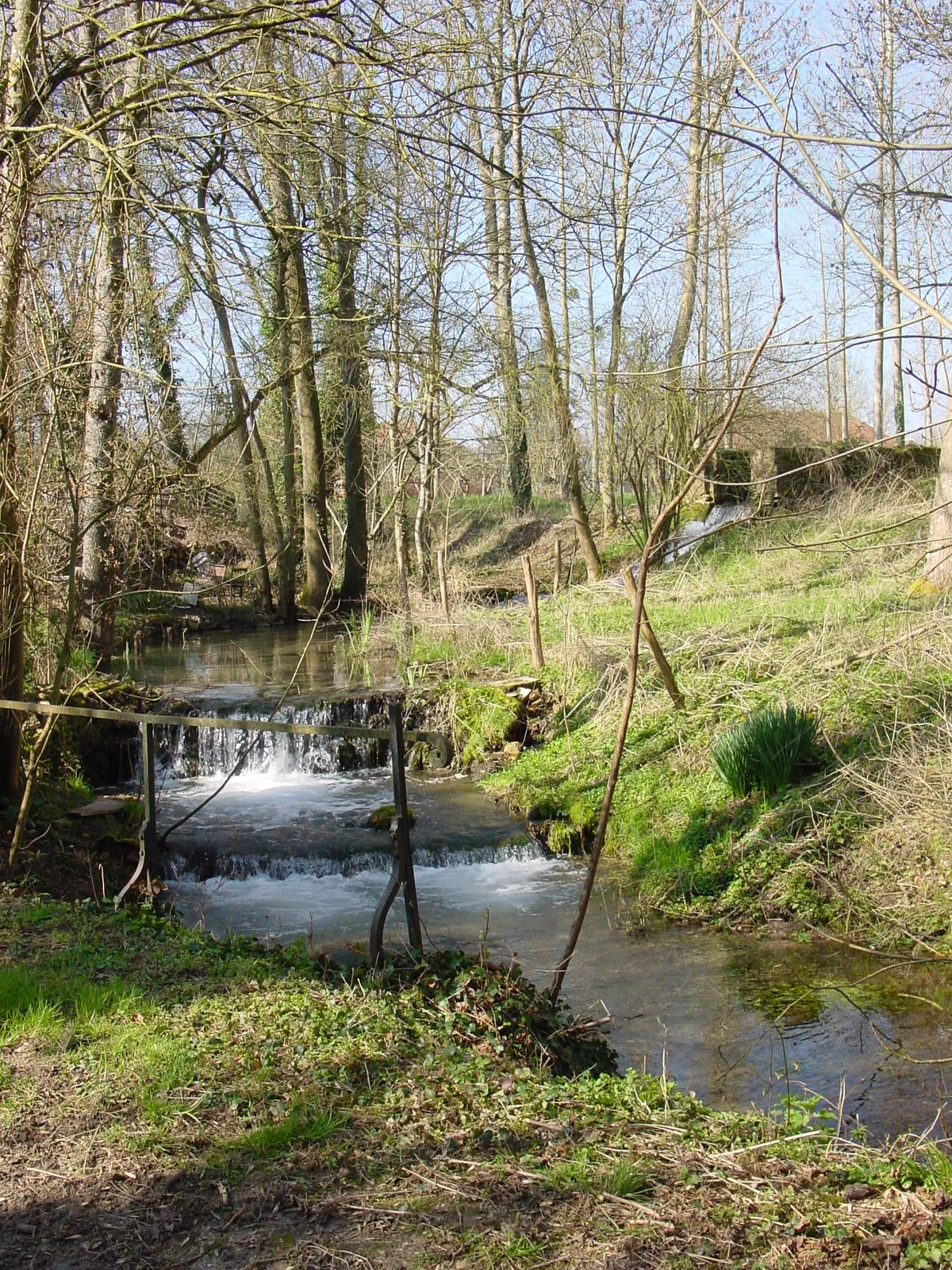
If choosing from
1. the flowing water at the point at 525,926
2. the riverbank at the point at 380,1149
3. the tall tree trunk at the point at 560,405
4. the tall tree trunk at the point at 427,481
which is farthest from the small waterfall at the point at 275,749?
the riverbank at the point at 380,1149

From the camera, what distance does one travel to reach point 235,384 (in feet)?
37.1

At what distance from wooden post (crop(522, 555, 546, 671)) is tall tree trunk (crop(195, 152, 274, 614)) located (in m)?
3.17

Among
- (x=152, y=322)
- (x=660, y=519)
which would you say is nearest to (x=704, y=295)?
(x=152, y=322)

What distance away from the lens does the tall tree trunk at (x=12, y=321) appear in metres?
6.33

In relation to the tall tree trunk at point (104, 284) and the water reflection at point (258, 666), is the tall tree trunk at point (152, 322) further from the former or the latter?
the water reflection at point (258, 666)

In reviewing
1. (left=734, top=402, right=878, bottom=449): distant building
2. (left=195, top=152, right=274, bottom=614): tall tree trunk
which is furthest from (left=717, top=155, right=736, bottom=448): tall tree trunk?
(left=195, top=152, right=274, bottom=614): tall tree trunk

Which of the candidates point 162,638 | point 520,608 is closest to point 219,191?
point 520,608

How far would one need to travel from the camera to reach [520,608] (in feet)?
53.4

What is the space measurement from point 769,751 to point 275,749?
6.57 metres

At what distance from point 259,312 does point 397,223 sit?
4.18 ft

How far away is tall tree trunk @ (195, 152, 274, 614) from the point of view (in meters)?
7.14

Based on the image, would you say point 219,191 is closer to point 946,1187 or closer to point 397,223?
point 397,223

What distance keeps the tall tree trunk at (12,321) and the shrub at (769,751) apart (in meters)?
5.20

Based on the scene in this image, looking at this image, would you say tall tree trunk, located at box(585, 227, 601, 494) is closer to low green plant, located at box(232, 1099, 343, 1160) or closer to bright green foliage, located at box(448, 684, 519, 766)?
bright green foliage, located at box(448, 684, 519, 766)
